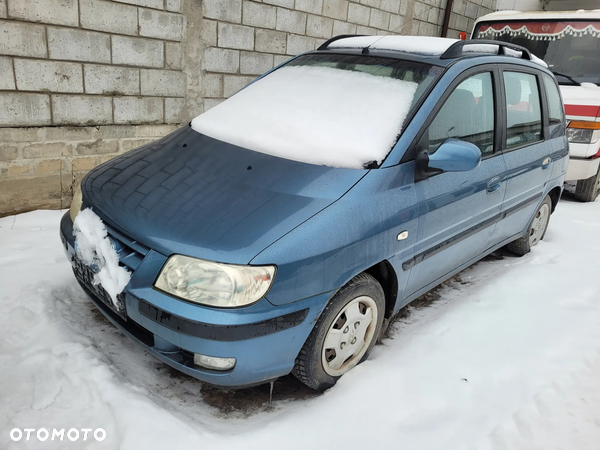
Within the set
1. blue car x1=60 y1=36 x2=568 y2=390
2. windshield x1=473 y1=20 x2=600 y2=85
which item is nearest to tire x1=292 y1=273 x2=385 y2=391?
blue car x1=60 y1=36 x2=568 y2=390

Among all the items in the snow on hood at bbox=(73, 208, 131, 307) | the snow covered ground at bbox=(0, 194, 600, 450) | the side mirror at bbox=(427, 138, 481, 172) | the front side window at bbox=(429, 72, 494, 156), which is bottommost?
the snow covered ground at bbox=(0, 194, 600, 450)

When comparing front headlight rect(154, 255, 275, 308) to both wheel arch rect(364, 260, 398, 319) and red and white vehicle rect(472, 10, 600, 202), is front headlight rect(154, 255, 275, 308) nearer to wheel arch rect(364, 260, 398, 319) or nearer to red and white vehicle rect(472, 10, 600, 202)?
wheel arch rect(364, 260, 398, 319)

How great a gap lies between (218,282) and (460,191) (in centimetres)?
163

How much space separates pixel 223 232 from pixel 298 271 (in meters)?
0.36

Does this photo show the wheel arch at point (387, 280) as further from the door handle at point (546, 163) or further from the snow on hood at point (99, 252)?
the door handle at point (546, 163)

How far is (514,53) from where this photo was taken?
354cm

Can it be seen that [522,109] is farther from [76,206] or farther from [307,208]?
[76,206]

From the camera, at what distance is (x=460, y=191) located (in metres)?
2.76

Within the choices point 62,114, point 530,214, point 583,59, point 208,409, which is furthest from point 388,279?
point 583,59

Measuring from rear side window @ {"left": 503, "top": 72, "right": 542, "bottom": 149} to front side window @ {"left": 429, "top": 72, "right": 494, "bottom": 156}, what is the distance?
9.9 inches

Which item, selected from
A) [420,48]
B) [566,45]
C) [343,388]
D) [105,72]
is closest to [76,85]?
[105,72]

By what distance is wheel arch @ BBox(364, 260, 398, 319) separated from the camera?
2439mm

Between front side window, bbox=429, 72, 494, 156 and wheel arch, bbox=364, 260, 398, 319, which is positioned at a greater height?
front side window, bbox=429, 72, 494, 156

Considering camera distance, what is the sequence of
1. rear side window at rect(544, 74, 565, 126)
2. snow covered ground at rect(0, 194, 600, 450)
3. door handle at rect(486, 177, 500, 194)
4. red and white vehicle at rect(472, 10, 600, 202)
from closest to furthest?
1. snow covered ground at rect(0, 194, 600, 450)
2. door handle at rect(486, 177, 500, 194)
3. rear side window at rect(544, 74, 565, 126)
4. red and white vehicle at rect(472, 10, 600, 202)
